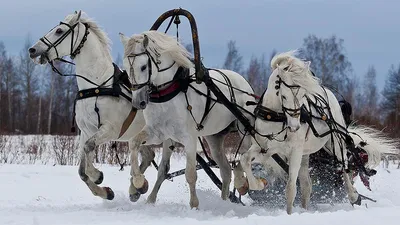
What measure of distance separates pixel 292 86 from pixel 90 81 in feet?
7.63

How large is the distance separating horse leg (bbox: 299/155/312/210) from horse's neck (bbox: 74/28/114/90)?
2656mm

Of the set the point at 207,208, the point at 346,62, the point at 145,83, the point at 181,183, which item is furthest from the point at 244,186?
the point at 346,62

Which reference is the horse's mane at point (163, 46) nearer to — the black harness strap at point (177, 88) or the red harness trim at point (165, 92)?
the black harness strap at point (177, 88)


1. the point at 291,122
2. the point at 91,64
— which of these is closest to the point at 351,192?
the point at 291,122

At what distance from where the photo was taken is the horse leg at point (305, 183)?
7307 mm

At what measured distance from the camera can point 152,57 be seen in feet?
20.2

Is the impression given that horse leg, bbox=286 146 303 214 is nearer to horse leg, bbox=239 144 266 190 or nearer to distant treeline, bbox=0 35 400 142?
horse leg, bbox=239 144 266 190

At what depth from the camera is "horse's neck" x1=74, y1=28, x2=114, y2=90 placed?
268 inches

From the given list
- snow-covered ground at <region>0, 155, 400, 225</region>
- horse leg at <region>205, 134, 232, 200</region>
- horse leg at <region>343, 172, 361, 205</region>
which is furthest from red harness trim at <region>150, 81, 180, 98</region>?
horse leg at <region>343, 172, 361, 205</region>

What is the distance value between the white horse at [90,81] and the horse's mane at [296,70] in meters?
1.77

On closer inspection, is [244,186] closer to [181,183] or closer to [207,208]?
[207,208]

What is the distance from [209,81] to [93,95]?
1.32 meters

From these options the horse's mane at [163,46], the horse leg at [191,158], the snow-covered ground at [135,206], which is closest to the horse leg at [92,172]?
the snow-covered ground at [135,206]

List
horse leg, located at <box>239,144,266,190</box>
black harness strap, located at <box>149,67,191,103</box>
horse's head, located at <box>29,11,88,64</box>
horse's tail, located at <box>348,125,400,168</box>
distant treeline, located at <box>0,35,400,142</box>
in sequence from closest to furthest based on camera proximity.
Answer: black harness strap, located at <box>149,67,191,103</box>
horse leg, located at <box>239,144,266,190</box>
horse's head, located at <box>29,11,88,64</box>
horse's tail, located at <box>348,125,400,168</box>
distant treeline, located at <box>0,35,400,142</box>
